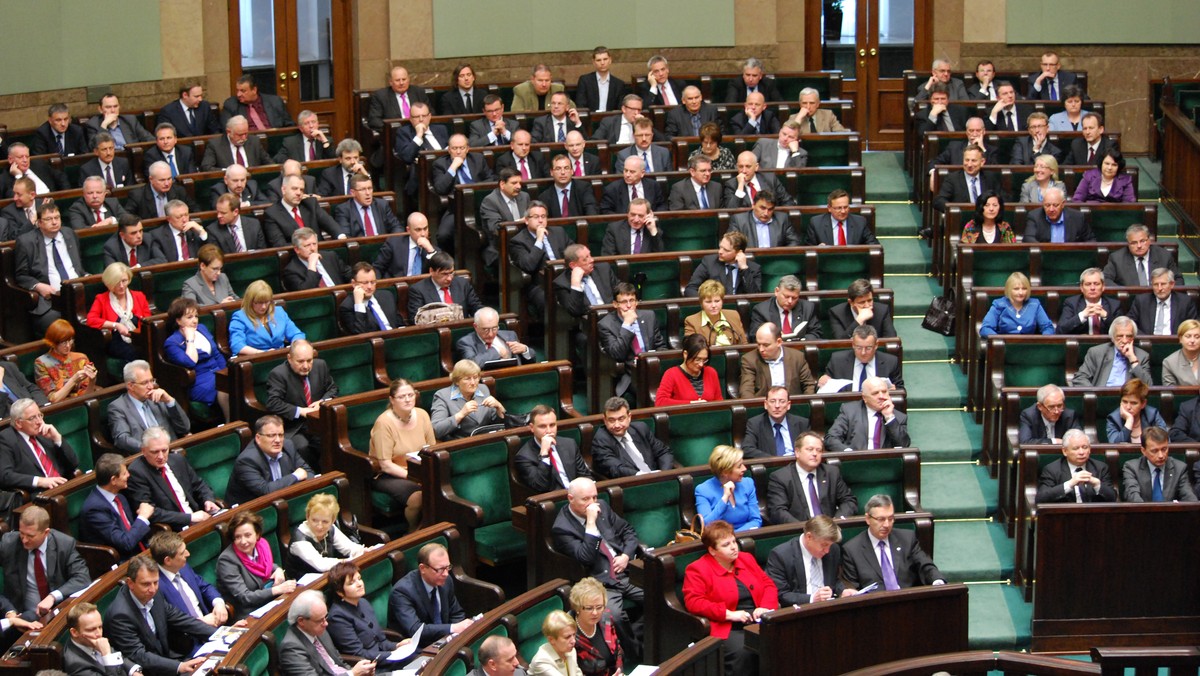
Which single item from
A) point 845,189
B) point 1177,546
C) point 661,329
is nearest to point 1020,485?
point 1177,546

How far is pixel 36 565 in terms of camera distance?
17.4ft

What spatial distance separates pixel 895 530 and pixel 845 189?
9.70 ft

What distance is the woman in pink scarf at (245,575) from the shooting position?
17.5 ft

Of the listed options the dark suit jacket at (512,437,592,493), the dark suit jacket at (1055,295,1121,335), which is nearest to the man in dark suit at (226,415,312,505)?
the dark suit jacket at (512,437,592,493)

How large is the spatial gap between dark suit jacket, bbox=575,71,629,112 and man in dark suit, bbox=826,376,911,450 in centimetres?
351

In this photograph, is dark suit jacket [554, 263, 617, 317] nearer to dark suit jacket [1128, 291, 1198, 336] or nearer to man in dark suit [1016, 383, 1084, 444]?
man in dark suit [1016, 383, 1084, 444]

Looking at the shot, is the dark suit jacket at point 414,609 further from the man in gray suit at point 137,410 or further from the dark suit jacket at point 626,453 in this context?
the man in gray suit at point 137,410

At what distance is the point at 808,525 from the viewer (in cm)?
548

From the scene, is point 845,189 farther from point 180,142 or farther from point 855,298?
point 180,142

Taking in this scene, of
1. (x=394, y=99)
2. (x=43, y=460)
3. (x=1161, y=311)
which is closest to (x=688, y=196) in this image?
(x=394, y=99)

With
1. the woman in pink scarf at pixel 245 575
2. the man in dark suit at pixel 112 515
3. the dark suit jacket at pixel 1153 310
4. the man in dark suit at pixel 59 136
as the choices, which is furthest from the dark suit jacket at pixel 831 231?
the man in dark suit at pixel 59 136

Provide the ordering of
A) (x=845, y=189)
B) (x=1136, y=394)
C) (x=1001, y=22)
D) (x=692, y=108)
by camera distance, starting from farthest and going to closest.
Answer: (x=1001, y=22)
(x=692, y=108)
(x=845, y=189)
(x=1136, y=394)

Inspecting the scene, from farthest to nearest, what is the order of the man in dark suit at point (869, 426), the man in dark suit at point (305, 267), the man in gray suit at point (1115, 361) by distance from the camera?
the man in dark suit at point (305, 267), the man in gray suit at point (1115, 361), the man in dark suit at point (869, 426)

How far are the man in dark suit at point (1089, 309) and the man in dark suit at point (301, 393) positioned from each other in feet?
10.3
